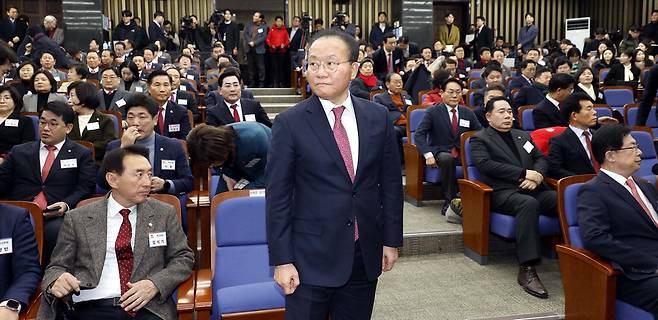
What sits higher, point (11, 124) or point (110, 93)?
point (110, 93)

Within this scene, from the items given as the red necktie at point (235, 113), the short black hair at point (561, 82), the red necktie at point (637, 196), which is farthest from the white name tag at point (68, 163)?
the short black hair at point (561, 82)

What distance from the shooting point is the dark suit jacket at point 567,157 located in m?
3.72

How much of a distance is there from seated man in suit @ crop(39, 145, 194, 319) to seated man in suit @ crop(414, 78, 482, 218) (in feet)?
8.49

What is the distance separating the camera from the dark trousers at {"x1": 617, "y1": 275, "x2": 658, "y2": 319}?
7.61 ft

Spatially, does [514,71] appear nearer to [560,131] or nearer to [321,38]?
[560,131]

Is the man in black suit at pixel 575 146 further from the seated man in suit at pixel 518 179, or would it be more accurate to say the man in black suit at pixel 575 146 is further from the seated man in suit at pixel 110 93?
the seated man in suit at pixel 110 93

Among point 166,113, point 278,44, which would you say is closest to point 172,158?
point 166,113

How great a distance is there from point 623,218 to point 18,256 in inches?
94.2

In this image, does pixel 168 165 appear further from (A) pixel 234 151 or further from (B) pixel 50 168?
(A) pixel 234 151

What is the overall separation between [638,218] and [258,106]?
10.4ft

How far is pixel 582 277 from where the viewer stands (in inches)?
100

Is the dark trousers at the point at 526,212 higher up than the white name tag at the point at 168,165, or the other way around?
the white name tag at the point at 168,165

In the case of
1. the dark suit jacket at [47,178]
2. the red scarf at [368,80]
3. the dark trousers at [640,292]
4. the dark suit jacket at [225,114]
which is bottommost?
the dark trousers at [640,292]

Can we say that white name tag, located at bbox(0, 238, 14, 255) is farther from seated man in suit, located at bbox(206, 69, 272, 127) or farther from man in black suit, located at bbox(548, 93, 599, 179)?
man in black suit, located at bbox(548, 93, 599, 179)
